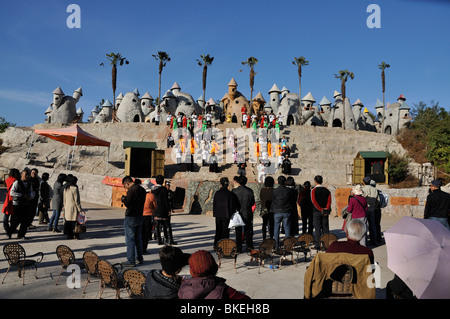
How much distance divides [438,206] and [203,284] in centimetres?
590

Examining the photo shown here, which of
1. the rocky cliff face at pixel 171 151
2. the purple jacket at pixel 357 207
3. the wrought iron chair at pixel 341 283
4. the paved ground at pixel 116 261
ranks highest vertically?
the rocky cliff face at pixel 171 151

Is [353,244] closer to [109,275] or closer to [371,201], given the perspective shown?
[109,275]

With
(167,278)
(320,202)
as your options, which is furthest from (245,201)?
(167,278)

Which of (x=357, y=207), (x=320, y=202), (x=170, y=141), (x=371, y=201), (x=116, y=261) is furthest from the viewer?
(x=170, y=141)

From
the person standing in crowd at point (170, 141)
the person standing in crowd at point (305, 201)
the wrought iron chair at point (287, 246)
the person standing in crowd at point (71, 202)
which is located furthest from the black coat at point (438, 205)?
the person standing in crowd at point (170, 141)

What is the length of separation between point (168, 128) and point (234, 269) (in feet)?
83.2

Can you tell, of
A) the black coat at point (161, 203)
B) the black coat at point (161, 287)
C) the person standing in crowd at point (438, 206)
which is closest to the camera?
the black coat at point (161, 287)

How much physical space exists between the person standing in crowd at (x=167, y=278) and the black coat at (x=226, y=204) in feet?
11.9

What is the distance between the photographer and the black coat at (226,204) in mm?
6375

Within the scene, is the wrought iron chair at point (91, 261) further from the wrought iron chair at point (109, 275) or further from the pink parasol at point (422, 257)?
the pink parasol at point (422, 257)

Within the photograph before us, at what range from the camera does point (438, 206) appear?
20.3 feet

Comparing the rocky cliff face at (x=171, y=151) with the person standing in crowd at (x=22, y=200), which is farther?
the rocky cliff face at (x=171, y=151)

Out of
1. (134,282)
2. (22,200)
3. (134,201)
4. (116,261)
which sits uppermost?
(134,201)
